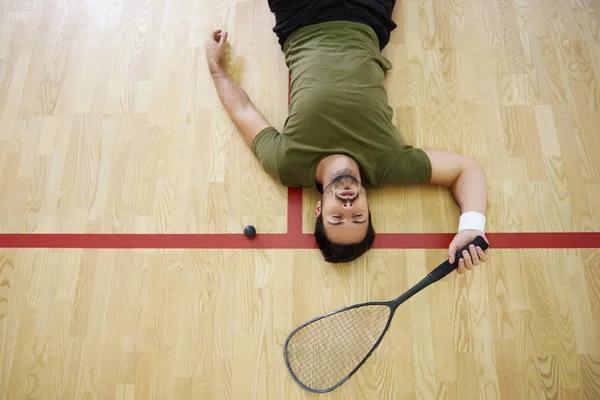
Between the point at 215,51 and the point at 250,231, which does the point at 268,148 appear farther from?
the point at 215,51

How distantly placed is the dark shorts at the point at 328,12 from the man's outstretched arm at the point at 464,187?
0.77 metres

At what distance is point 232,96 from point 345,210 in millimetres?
995

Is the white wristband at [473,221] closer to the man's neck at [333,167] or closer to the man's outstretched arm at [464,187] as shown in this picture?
the man's outstretched arm at [464,187]

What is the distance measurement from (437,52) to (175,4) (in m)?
1.62

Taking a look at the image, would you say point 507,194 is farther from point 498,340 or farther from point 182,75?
point 182,75

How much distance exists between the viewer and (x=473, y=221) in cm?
207

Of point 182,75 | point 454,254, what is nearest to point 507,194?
point 454,254

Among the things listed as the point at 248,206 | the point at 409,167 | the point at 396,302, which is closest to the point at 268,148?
the point at 248,206

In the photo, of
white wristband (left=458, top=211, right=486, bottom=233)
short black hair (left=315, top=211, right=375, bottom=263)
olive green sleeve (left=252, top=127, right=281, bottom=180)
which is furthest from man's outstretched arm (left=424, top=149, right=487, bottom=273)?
olive green sleeve (left=252, top=127, right=281, bottom=180)

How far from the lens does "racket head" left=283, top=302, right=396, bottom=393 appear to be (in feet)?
6.68

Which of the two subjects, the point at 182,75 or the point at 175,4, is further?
the point at 175,4

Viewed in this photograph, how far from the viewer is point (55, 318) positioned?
221 cm

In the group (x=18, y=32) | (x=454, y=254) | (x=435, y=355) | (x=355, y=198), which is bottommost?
(x=435, y=355)

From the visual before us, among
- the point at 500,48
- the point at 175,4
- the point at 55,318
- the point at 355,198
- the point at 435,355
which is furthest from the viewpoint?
the point at 175,4
